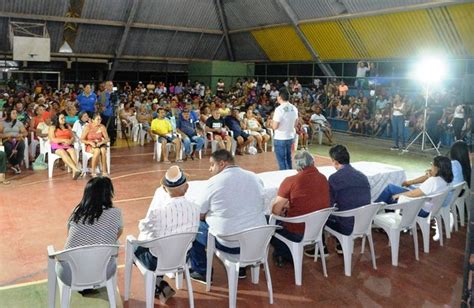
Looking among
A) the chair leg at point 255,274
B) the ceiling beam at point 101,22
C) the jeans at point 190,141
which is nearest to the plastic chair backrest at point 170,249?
the chair leg at point 255,274

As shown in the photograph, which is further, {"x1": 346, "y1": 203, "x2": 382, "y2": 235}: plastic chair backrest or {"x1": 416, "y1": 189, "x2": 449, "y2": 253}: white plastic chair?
{"x1": 416, "y1": 189, "x2": 449, "y2": 253}: white plastic chair

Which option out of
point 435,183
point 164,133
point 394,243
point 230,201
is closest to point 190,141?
point 164,133

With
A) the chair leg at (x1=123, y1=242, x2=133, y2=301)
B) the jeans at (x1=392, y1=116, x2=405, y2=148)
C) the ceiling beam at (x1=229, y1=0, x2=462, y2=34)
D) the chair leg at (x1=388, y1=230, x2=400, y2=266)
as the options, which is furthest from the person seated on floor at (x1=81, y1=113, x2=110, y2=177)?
the ceiling beam at (x1=229, y1=0, x2=462, y2=34)

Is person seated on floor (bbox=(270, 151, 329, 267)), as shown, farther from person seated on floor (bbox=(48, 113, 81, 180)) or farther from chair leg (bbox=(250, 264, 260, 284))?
person seated on floor (bbox=(48, 113, 81, 180))

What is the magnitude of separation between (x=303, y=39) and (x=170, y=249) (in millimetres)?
16064

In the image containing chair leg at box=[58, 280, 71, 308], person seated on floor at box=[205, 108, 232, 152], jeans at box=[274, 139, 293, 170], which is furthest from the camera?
person seated on floor at box=[205, 108, 232, 152]

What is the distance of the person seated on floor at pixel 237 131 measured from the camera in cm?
1079

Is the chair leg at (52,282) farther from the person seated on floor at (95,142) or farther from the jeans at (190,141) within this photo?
the jeans at (190,141)

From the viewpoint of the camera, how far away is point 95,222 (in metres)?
3.38

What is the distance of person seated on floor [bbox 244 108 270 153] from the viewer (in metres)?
11.3

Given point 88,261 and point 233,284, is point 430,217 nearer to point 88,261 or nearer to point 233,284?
point 233,284

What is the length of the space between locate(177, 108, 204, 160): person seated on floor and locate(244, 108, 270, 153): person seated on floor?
147 cm

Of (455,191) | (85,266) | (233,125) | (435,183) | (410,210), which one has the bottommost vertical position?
(85,266)

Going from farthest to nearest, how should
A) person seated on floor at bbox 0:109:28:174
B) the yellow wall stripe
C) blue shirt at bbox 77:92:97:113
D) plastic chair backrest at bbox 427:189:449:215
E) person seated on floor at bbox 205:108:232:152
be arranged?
1. the yellow wall stripe
2. person seated on floor at bbox 205:108:232:152
3. blue shirt at bbox 77:92:97:113
4. person seated on floor at bbox 0:109:28:174
5. plastic chair backrest at bbox 427:189:449:215
